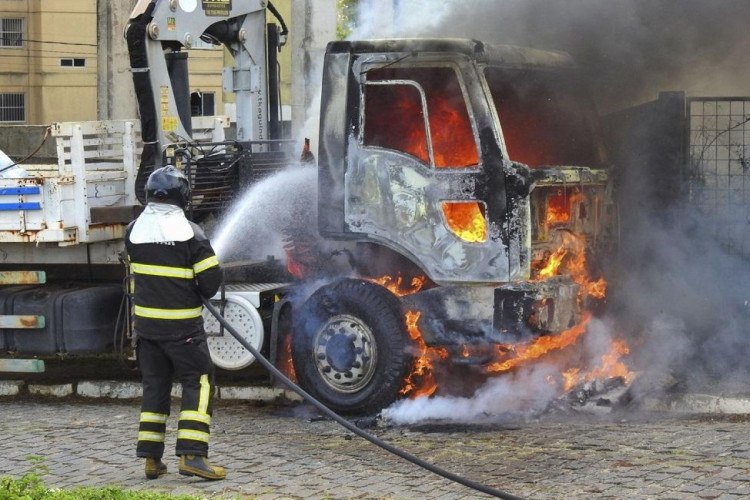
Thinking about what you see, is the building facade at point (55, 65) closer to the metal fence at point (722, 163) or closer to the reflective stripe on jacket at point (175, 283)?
the metal fence at point (722, 163)

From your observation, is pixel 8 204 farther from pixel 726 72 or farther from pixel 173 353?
pixel 726 72

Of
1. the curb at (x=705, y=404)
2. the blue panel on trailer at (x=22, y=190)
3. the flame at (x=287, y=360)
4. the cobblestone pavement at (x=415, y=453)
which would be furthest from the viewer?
the blue panel on trailer at (x=22, y=190)

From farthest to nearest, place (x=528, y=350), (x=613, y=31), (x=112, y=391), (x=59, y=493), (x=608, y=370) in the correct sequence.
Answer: (x=112, y=391)
(x=613, y=31)
(x=608, y=370)
(x=528, y=350)
(x=59, y=493)

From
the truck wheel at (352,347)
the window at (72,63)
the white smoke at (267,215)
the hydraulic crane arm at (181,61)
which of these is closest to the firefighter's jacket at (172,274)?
the truck wheel at (352,347)

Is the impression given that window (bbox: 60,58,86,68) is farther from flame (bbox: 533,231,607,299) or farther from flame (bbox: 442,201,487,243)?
flame (bbox: 442,201,487,243)

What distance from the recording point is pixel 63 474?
7.10m

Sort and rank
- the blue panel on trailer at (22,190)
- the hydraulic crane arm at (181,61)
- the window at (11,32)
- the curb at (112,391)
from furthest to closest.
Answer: the window at (11,32), the hydraulic crane arm at (181,61), the curb at (112,391), the blue panel on trailer at (22,190)

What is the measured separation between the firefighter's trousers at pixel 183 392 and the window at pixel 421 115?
81.5 inches

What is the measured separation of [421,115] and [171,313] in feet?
7.42

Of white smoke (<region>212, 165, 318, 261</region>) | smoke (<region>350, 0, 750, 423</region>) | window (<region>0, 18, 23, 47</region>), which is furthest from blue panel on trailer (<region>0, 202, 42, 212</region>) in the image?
window (<region>0, 18, 23, 47</region>)

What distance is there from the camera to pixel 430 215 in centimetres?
813

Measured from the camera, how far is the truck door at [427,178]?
8008 mm

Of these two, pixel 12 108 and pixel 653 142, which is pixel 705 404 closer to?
pixel 653 142

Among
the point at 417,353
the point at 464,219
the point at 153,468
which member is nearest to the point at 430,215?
the point at 464,219
